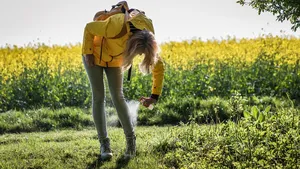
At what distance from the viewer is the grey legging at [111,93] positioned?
5.86 meters

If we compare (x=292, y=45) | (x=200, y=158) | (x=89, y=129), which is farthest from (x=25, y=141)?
(x=292, y=45)

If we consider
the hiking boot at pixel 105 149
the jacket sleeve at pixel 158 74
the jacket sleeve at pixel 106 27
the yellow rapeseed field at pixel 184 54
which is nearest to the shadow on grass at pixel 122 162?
the hiking boot at pixel 105 149

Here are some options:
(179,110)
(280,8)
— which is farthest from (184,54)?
(280,8)

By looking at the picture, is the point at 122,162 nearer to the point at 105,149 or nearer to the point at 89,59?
the point at 105,149

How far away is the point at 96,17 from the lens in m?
5.84

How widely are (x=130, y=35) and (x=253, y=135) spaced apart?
1.56 m

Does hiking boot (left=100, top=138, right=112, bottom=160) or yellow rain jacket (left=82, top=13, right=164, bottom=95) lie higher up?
yellow rain jacket (left=82, top=13, right=164, bottom=95)

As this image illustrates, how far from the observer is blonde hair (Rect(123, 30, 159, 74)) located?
5199 millimetres

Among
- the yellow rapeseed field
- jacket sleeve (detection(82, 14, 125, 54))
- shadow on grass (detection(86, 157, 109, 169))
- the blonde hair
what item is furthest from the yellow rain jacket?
the yellow rapeseed field

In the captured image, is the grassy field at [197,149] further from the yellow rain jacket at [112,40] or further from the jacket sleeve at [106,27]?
the jacket sleeve at [106,27]

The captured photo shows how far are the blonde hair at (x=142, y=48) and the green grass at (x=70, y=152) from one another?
1.13 meters

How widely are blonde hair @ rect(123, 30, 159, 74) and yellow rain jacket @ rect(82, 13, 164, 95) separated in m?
0.16

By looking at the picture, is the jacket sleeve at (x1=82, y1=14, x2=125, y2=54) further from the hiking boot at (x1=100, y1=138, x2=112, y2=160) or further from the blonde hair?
the hiking boot at (x1=100, y1=138, x2=112, y2=160)

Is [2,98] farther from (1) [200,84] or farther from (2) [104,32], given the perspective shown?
(2) [104,32]
